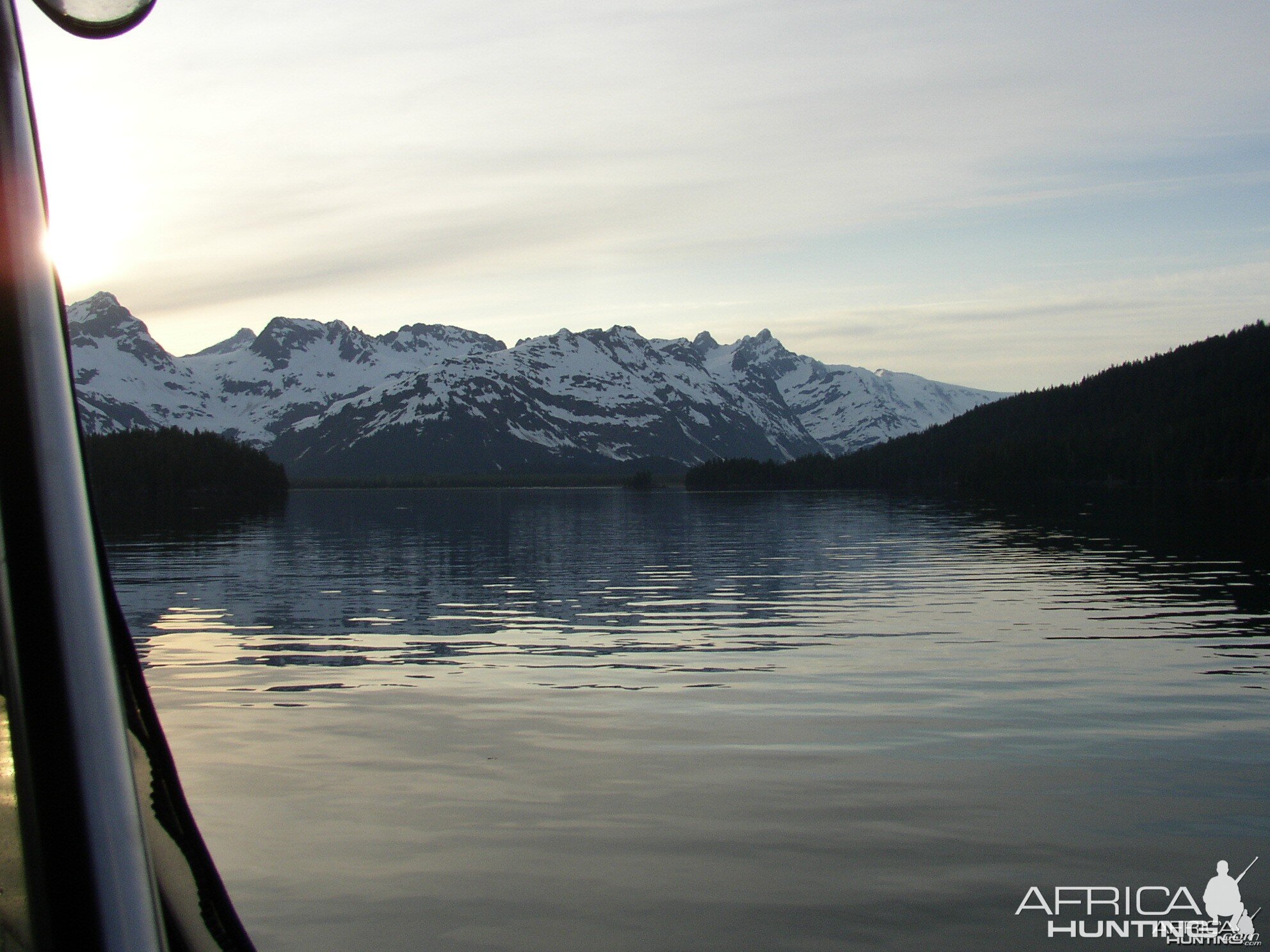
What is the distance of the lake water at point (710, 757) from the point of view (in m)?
11.6

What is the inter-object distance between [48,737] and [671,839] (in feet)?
41.1

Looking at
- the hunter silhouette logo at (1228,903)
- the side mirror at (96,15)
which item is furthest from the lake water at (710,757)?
the side mirror at (96,15)

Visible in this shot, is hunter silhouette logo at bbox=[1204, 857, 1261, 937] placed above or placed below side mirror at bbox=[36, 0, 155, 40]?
below

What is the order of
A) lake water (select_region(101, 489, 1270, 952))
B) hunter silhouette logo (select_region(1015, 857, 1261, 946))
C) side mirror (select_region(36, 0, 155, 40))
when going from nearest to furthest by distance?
side mirror (select_region(36, 0, 155, 40))
hunter silhouette logo (select_region(1015, 857, 1261, 946))
lake water (select_region(101, 489, 1270, 952))

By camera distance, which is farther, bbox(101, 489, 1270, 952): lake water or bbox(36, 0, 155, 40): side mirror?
bbox(101, 489, 1270, 952): lake water

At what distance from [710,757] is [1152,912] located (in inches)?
290

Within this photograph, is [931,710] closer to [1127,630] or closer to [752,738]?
[752,738]

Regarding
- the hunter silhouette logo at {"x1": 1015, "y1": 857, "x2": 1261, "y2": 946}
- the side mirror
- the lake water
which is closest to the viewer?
the side mirror

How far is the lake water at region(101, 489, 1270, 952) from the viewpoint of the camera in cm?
1157

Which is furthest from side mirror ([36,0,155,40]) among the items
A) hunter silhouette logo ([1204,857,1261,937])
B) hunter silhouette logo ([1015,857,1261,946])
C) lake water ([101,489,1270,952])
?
hunter silhouette logo ([1204,857,1261,937])

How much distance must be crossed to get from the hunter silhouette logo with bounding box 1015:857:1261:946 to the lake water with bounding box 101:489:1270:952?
218 millimetres

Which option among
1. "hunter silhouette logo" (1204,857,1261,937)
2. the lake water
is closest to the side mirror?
the lake water

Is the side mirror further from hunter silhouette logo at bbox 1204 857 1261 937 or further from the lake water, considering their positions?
hunter silhouette logo at bbox 1204 857 1261 937

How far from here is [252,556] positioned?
69375 millimetres
